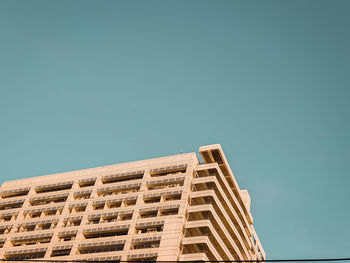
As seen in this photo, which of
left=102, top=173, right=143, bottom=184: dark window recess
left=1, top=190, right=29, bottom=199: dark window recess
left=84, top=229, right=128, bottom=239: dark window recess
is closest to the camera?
left=84, top=229, right=128, bottom=239: dark window recess

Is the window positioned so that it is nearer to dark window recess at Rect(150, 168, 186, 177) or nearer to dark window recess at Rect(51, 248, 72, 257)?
dark window recess at Rect(51, 248, 72, 257)

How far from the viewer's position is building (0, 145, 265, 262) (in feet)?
238

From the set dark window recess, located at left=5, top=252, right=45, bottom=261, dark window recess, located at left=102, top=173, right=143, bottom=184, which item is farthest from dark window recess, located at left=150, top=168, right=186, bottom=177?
dark window recess, located at left=5, top=252, right=45, bottom=261

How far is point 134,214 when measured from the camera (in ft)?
254

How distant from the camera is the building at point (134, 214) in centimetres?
7248

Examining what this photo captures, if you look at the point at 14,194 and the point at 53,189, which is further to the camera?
the point at 14,194

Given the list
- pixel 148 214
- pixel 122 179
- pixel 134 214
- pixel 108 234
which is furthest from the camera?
pixel 122 179

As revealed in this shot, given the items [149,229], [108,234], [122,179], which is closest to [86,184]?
[122,179]

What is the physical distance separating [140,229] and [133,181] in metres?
11.0

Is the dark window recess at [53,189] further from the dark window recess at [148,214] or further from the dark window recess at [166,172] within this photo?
the dark window recess at [148,214]

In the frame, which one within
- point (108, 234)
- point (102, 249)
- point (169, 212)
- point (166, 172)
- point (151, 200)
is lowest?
point (102, 249)

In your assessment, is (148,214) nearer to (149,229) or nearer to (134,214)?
(134,214)

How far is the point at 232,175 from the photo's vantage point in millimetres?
89000

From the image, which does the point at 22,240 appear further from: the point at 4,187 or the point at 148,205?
the point at 148,205
